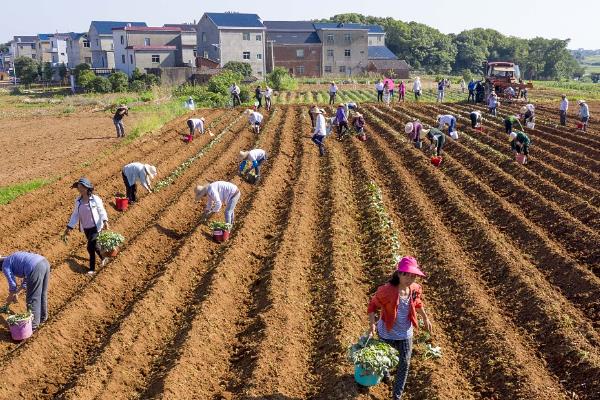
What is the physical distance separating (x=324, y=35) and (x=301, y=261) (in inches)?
2439

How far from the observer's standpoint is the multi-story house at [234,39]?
194 feet

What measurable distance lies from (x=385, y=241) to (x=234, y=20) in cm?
5369

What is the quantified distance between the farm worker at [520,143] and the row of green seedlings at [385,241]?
523 cm

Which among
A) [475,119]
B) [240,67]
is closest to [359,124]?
[475,119]

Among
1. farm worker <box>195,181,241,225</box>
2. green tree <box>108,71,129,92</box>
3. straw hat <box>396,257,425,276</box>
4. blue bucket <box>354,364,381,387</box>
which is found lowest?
blue bucket <box>354,364,381,387</box>

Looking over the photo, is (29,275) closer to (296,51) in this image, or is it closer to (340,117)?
(340,117)

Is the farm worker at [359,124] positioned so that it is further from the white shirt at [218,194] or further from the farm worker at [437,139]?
the white shirt at [218,194]

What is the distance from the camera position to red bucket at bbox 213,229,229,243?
1096 cm

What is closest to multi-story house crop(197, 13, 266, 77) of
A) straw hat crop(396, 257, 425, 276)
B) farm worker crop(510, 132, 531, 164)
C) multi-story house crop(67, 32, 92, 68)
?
multi-story house crop(67, 32, 92, 68)

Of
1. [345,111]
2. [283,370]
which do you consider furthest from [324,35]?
[283,370]

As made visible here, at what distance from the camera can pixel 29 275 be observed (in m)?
7.66

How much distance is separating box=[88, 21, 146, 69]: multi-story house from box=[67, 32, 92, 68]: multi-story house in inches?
102

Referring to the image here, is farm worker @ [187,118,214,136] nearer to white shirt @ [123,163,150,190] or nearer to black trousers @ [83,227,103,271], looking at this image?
white shirt @ [123,163,150,190]

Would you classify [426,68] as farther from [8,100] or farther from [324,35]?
[8,100]
